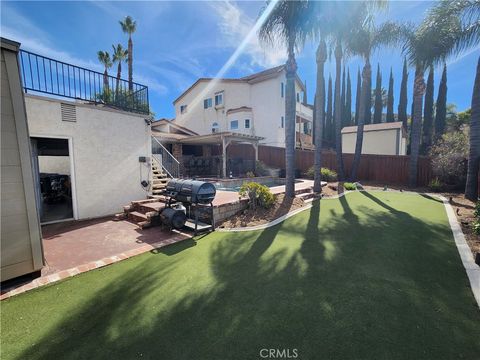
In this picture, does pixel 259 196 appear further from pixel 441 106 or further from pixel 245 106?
pixel 441 106

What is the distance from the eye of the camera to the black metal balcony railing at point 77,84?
6.73 metres

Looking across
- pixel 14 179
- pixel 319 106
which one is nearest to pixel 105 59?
pixel 319 106

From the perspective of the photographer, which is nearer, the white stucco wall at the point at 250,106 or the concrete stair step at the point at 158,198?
the concrete stair step at the point at 158,198

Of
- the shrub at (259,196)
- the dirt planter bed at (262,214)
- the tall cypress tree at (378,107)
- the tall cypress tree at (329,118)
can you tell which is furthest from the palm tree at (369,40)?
the tall cypress tree at (378,107)

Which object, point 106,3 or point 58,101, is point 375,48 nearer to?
point 106,3

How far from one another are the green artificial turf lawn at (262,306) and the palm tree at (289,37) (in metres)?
4.49

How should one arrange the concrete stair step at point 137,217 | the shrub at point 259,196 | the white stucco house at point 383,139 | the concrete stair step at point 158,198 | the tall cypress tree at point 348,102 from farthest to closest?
the tall cypress tree at point 348,102
the white stucco house at point 383,139
the concrete stair step at point 158,198
the shrub at point 259,196
the concrete stair step at point 137,217

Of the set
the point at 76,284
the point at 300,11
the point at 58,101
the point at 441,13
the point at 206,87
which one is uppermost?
the point at 206,87

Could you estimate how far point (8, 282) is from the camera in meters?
3.92

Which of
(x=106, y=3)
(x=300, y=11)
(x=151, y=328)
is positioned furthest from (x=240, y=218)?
(x=106, y=3)

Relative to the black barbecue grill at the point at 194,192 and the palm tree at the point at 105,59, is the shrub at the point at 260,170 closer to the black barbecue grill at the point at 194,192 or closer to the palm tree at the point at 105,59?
the black barbecue grill at the point at 194,192

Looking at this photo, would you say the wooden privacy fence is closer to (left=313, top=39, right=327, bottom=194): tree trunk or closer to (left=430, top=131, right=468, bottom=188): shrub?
(left=430, top=131, right=468, bottom=188): shrub

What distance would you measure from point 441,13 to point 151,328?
1623 centimetres

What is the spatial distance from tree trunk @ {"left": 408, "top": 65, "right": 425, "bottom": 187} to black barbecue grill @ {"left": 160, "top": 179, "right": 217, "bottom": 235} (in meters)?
13.7
